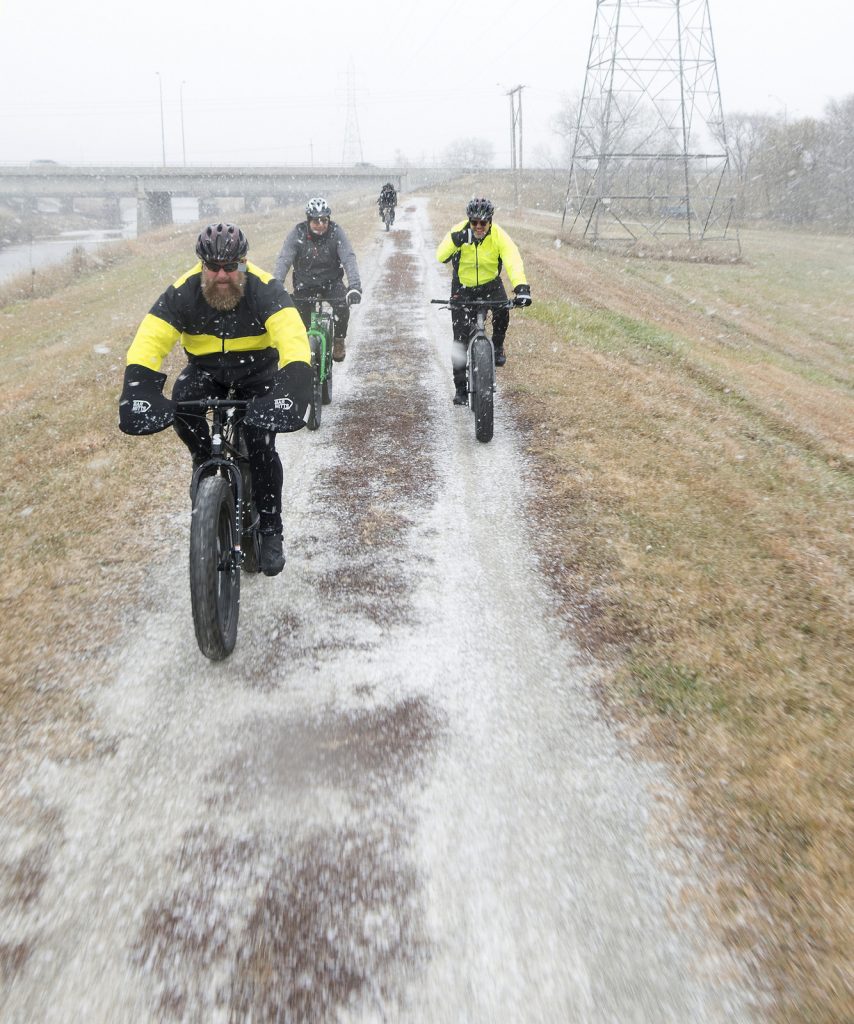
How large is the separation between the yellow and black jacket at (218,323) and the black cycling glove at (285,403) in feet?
0.27

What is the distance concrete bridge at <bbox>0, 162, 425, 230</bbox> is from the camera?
76375 millimetres

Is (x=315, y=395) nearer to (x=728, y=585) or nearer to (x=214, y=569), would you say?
(x=214, y=569)

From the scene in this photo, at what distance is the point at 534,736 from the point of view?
362cm

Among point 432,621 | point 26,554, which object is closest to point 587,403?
point 432,621

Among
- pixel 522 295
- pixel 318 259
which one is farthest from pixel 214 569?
pixel 318 259

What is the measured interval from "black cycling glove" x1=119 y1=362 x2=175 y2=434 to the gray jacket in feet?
14.4

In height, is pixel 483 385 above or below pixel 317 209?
below

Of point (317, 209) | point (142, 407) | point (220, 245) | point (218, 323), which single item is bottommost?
point (142, 407)

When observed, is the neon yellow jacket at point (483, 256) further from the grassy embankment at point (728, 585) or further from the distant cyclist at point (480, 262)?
the grassy embankment at point (728, 585)

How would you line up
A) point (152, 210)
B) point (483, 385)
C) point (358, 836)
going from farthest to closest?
1. point (152, 210)
2. point (483, 385)
3. point (358, 836)

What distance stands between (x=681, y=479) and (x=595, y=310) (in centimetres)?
924

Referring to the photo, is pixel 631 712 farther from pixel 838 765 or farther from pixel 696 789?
pixel 838 765

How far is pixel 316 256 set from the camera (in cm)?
823

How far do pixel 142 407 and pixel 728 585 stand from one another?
402cm
